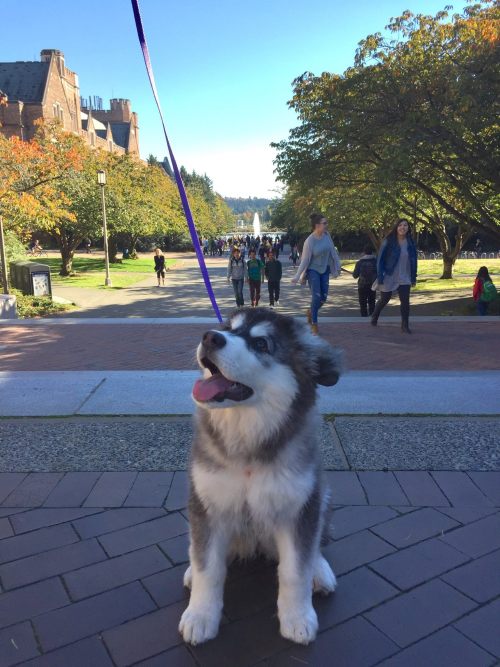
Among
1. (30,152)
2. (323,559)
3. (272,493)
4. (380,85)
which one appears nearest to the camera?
(272,493)

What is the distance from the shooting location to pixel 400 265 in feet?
28.7

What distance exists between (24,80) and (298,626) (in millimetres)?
63989

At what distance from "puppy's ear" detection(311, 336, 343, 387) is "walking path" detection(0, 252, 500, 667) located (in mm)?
1098

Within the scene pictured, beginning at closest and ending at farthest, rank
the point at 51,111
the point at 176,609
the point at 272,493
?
the point at 272,493 < the point at 176,609 < the point at 51,111

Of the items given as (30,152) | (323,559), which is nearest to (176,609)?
(323,559)

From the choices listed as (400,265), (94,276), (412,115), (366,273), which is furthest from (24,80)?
(400,265)

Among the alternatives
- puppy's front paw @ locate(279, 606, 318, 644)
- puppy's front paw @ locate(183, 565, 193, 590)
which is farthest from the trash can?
puppy's front paw @ locate(279, 606, 318, 644)

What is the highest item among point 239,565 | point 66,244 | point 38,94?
point 38,94

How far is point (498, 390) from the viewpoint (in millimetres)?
5207

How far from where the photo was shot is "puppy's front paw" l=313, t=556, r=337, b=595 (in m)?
2.32

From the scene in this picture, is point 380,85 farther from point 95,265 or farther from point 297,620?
point 95,265

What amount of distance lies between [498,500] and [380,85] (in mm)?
12488

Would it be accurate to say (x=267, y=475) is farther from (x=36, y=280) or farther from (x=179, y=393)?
(x=36, y=280)

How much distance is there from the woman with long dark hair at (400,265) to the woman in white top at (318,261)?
3.16 feet
